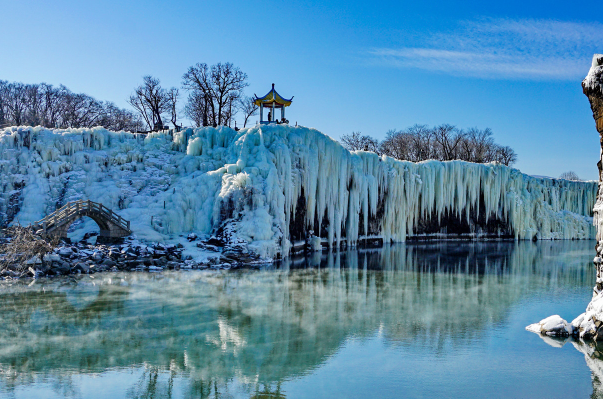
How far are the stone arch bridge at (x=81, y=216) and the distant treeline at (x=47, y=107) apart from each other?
2320 cm

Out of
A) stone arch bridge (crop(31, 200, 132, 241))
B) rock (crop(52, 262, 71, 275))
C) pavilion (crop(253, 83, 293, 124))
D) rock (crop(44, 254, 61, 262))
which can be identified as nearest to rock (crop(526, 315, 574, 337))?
rock (crop(52, 262, 71, 275))

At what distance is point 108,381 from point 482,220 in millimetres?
37768

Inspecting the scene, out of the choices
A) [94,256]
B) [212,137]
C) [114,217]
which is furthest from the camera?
[212,137]

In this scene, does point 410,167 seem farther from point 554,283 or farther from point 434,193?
point 554,283

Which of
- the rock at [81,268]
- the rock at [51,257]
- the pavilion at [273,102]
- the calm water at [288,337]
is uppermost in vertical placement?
the pavilion at [273,102]

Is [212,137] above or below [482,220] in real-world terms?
above

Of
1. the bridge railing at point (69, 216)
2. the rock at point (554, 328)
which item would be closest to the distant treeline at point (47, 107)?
the bridge railing at point (69, 216)

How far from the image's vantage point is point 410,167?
36.9 metres

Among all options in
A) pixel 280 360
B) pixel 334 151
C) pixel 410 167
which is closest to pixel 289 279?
pixel 280 360

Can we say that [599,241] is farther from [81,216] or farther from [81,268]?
[81,216]

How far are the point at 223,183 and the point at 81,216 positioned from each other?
6.57m

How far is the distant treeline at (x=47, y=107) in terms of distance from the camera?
42.2 metres

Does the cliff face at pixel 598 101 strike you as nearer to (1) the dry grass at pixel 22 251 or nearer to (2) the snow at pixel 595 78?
(2) the snow at pixel 595 78

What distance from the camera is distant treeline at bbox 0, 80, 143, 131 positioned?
42.2 metres
